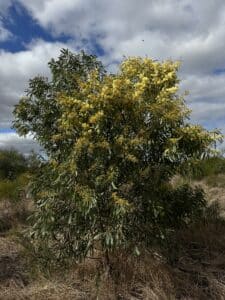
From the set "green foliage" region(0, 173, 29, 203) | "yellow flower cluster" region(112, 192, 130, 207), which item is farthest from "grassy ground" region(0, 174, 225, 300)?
"green foliage" region(0, 173, 29, 203)

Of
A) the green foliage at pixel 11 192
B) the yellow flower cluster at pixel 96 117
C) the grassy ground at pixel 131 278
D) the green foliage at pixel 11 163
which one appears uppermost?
the green foliage at pixel 11 163

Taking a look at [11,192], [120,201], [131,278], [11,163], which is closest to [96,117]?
[120,201]

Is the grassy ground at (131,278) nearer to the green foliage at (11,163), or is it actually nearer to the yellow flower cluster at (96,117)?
the yellow flower cluster at (96,117)

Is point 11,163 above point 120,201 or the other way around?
above

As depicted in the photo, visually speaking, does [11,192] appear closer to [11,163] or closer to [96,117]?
[11,163]

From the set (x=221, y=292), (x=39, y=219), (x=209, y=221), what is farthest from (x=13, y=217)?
(x=221, y=292)

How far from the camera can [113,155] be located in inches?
226

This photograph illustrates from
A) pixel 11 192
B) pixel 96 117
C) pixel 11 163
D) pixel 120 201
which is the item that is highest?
pixel 11 163

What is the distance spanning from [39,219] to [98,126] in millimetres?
1533

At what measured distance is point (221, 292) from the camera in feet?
21.3

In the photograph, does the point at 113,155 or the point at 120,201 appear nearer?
the point at 120,201

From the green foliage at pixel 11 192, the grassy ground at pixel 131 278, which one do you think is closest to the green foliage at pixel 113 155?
the grassy ground at pixel 131 278

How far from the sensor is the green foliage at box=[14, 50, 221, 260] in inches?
222

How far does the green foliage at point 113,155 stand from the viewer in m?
5.63
